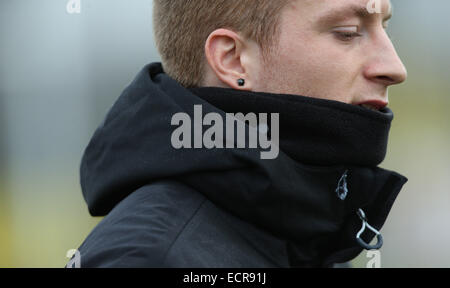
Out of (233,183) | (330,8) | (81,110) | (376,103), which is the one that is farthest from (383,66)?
(81,110)

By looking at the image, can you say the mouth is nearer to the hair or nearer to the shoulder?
the hair

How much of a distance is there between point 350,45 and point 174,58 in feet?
1.56

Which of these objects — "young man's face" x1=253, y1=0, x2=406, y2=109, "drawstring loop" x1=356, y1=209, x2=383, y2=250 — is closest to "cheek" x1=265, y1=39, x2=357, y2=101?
"young man's face" x1=253, y1=0, x2=406, y2=109

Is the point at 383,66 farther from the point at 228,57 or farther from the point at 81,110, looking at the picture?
the point at 81,110

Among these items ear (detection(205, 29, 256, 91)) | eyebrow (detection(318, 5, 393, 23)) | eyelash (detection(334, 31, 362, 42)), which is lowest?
ear (detection(205, 29, 256, 91))

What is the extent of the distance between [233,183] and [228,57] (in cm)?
40

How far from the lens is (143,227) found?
137 centimetres

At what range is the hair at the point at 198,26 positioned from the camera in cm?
171

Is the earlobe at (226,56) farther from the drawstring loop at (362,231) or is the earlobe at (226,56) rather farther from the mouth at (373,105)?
the drawstring loop at (362,231)

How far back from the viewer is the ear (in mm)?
1723

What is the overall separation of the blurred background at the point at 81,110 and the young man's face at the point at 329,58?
7.88 feet

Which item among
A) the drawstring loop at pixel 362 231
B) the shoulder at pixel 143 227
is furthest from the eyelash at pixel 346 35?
the shoulder at pixel 143 227

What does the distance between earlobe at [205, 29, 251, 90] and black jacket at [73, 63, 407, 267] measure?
83 millimetres

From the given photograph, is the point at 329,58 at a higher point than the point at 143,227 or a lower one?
higher
